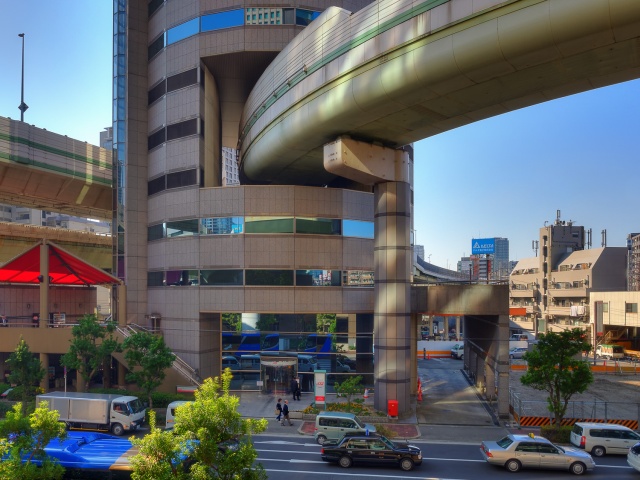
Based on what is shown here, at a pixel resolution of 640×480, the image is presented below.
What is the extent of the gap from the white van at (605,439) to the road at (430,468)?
489 mm

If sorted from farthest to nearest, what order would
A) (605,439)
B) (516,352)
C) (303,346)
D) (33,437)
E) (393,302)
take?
(516,352)
(303,346)
(393,302)
(605,439)
(33,437)

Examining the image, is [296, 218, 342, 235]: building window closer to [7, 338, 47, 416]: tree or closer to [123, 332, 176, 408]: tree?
[123, 332, 176, 408]: tree

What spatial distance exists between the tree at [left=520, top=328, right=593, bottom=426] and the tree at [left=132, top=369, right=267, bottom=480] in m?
20.1

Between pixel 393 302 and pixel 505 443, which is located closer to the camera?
pixel 505 443

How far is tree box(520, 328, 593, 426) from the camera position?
28109mm

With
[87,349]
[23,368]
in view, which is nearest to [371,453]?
[87,349]

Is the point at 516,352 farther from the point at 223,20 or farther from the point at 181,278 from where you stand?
the point at 223,20

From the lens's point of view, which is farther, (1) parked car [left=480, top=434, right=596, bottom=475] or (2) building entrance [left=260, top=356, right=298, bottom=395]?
(2) building entrance [left=260, top=356, right=298, bottom=395]

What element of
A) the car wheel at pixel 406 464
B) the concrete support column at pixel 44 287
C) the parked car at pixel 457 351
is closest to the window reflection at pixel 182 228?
the concrete support column at pixel 44 287

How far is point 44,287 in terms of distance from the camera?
4038 centimetres

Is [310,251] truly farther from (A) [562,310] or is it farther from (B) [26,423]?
(A) [562,310]

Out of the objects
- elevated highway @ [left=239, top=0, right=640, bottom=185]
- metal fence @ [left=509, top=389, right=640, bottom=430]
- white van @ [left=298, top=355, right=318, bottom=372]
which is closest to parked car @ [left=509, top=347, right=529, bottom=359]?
metal fence @ [left=509, top=389, right=640, bottom=430]

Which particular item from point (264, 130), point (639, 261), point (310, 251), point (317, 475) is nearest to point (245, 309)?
point (310, 251)

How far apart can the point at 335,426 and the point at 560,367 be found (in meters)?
13.0
